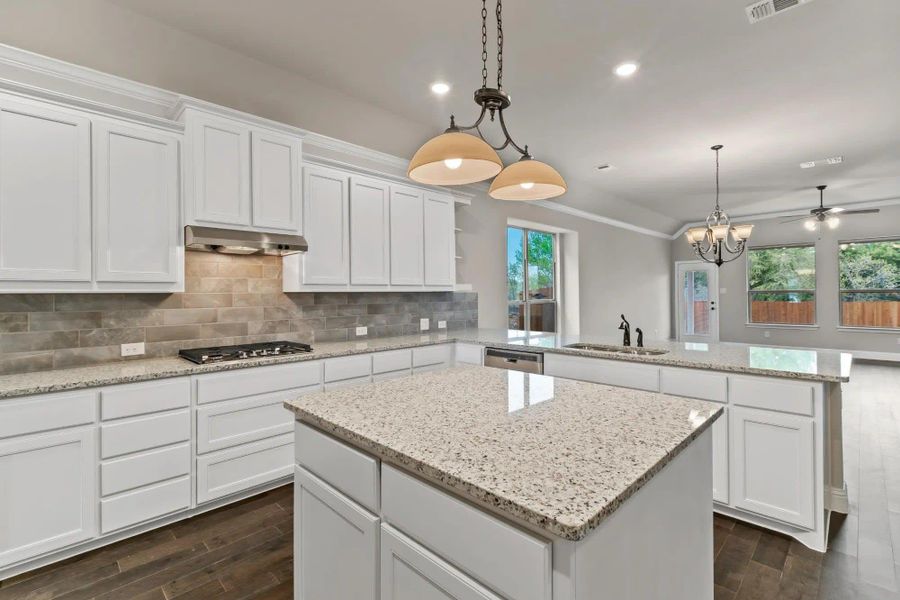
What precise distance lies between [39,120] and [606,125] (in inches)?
169

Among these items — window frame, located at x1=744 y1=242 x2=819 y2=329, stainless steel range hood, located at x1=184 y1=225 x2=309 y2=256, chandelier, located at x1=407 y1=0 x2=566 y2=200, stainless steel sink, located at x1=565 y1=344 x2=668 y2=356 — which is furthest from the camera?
window frame, located at x1=744 y1=242 x2=819 y2=329

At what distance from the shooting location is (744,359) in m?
2.53

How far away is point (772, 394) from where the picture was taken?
2.23 meters

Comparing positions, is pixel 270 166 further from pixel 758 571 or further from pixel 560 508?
pixel 758 571

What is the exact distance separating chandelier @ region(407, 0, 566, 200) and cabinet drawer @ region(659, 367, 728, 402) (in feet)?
4.50

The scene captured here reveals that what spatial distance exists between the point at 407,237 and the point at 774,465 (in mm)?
3107

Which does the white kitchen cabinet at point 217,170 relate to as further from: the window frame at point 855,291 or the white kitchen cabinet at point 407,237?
the window frame at point 855,291

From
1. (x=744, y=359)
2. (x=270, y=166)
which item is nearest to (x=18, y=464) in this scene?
(x=270, y=166)

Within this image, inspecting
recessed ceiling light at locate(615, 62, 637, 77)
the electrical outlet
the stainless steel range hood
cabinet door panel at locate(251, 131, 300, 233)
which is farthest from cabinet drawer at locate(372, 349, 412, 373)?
recessed ceiling light at locate(615, 62, 637, 77)

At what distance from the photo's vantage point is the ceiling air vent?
2.40 meters

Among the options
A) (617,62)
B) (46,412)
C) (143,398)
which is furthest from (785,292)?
(46,412)

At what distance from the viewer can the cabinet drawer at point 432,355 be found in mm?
3674

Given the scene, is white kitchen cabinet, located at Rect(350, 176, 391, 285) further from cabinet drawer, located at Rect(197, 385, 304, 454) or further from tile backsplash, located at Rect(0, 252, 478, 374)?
cabinet drawer, located at Rect(197, 385, 304, 454)

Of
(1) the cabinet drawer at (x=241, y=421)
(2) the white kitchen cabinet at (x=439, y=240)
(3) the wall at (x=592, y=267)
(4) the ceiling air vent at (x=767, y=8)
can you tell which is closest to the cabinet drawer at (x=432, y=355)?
(2) the white kitchen cabinet at (x=439, y=240)
